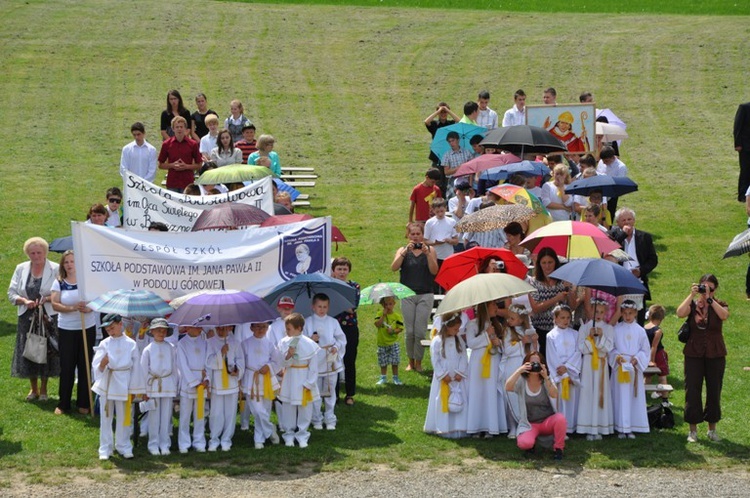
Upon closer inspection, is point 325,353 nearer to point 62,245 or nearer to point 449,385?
point 449,385

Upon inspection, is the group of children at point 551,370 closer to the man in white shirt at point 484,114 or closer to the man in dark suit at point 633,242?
the man in dark suit at point 633,242

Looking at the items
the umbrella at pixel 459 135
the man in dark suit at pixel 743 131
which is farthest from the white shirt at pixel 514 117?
the man in dark suit at pixel 743 131

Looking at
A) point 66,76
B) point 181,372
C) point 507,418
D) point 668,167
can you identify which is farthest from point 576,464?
point 66,76

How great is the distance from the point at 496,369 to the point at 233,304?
337 centimetres

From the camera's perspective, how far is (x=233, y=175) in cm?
2023

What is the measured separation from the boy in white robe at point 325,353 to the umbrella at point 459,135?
27.2 feet

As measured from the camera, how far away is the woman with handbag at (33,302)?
1659 centimetres

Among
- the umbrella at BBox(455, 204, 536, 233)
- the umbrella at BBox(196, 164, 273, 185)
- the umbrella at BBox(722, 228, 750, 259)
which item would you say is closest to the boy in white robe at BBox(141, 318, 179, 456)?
the umbrella at BBox(455, 204, 536, 233)

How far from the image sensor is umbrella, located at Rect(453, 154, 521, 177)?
68.7 feet

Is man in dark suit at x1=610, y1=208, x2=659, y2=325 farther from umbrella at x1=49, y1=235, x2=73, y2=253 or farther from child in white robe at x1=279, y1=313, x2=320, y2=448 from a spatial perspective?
umbrella at x1=49, y1=235, x2=73, y2=253

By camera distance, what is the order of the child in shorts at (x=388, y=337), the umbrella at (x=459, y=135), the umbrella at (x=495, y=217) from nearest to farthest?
the child in shorts at (x=388, y=337) < the umbrella at (x=495, y=217) < the umbrella at (x=459, y=135)

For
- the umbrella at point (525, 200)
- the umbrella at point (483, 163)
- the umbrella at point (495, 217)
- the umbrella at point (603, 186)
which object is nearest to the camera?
the umbrella at point (495, 217)

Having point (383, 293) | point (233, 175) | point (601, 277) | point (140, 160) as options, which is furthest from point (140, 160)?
point (601, 277)

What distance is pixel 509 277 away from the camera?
14820 millimetres
